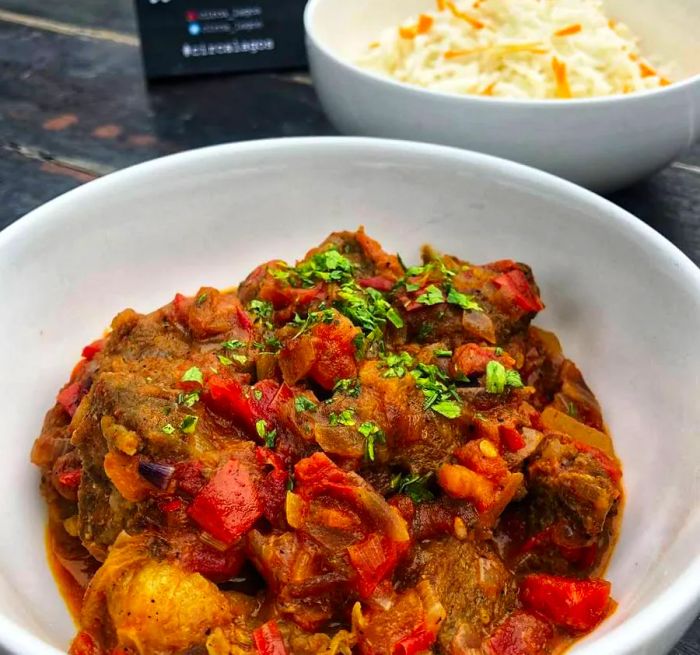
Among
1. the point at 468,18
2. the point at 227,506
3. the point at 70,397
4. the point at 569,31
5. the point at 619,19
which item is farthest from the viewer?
the point at 619,19

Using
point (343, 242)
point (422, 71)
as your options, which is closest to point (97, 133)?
point (422, 71)

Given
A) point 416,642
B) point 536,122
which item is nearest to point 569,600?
point 416,642

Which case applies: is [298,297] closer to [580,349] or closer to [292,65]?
[580,349]

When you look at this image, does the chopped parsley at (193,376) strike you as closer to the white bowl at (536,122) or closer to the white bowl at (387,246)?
the white bowl at (387,246)

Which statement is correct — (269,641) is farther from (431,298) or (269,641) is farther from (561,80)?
(561,80)

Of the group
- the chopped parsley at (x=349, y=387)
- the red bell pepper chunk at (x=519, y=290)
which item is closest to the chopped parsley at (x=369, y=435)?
the chopped parsley at (x=349, y=387)

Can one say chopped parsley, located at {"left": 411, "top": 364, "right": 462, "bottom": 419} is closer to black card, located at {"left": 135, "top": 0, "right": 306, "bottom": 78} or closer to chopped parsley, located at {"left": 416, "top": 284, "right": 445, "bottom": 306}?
chopped parsley, located at {"left": 416, "top": 284, "right": 445, "bottom": 306}
